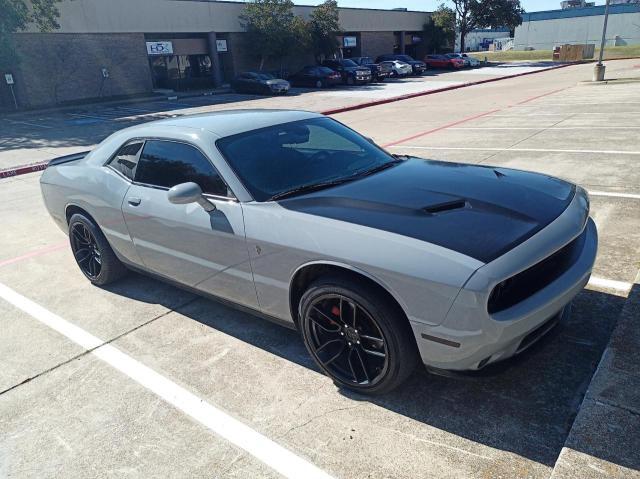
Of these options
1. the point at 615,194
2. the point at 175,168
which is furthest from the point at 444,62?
the point at 175,168

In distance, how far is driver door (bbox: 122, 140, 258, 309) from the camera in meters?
3.50

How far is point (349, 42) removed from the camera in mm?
46000

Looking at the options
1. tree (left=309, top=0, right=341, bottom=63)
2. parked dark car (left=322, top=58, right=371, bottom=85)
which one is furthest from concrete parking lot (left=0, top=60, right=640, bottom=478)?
tree (left=309, top=0, right=341, bottom=63)

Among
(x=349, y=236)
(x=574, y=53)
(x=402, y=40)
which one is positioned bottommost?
(x=574, y=53)

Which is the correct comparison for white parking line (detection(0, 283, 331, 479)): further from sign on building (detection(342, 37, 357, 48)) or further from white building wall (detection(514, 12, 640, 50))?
white building wall (detection(514, 12, 640, 50))

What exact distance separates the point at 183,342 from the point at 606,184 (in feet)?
19.7

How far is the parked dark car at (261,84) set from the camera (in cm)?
2901

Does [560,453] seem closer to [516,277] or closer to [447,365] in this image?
[447,365]

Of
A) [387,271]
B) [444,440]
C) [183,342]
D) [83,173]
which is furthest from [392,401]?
[83,173]

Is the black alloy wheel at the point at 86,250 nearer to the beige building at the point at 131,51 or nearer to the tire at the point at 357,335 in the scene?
the tire at the point at 357,335

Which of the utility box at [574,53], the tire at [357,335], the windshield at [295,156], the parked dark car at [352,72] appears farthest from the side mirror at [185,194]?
the utility box at [574,53]

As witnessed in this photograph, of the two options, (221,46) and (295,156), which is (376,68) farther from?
(295,156)

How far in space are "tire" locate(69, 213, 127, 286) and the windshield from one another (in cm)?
186

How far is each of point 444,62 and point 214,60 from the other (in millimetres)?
21279
